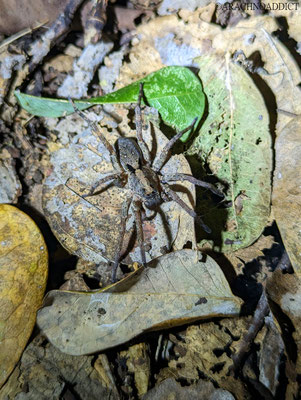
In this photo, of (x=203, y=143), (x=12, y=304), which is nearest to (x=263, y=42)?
(x=203, y=143)

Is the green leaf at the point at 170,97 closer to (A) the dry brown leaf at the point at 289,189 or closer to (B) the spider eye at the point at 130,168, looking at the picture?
(B) the spider eye at the point at 130,168

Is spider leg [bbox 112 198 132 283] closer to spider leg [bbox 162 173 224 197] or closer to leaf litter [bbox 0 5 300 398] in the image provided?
spider leg [bbox 162 173 224 197]

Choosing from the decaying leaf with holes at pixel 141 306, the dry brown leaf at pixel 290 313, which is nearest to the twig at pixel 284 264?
the dry brown leaf at pixel 290 313

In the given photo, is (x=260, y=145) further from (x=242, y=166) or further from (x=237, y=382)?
(x=237, y=382)

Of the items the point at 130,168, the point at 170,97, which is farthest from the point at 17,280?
the point at 170,97

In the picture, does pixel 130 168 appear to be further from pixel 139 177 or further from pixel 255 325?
pixel 255 325
